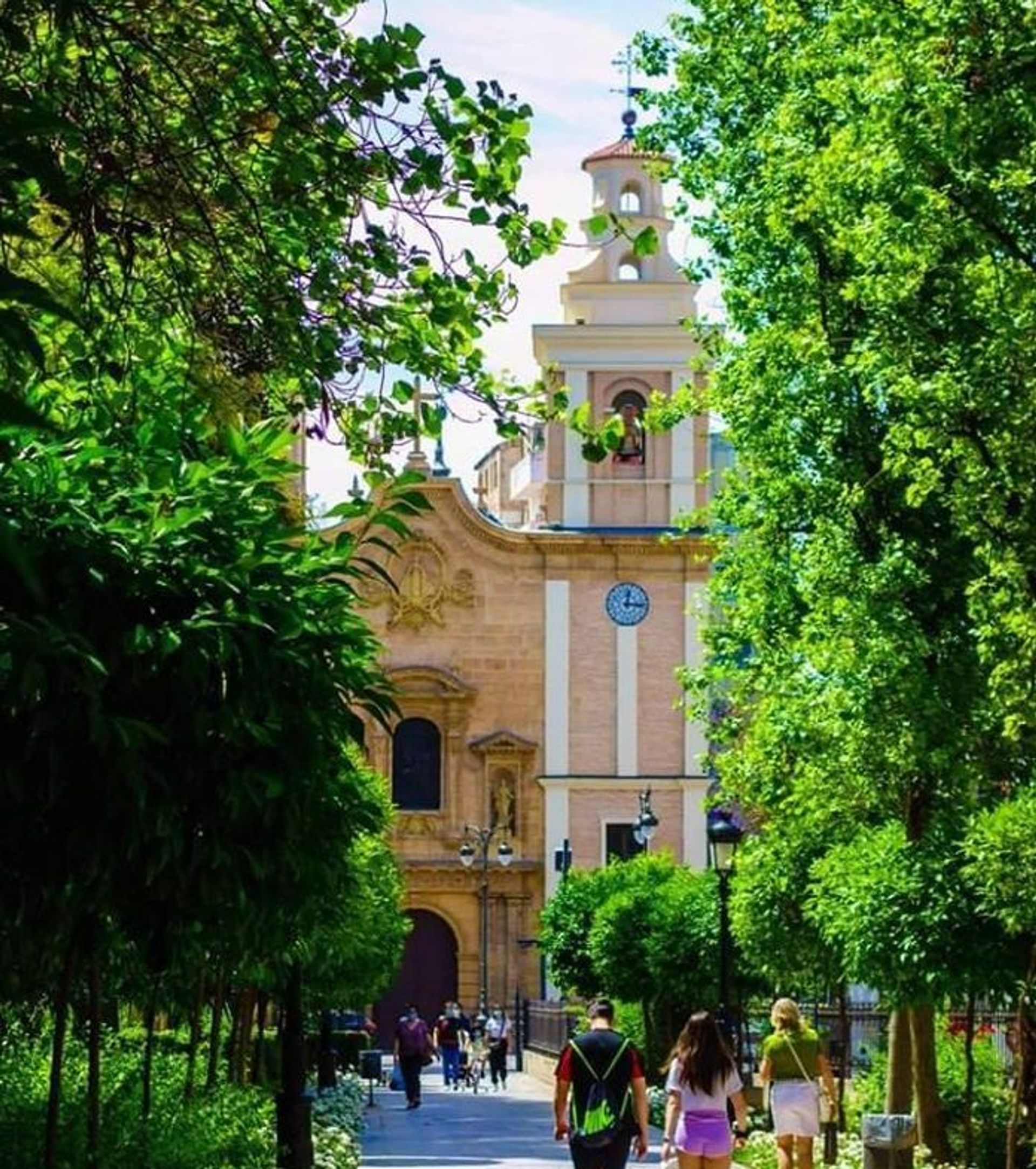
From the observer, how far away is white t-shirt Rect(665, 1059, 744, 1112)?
15.5 m

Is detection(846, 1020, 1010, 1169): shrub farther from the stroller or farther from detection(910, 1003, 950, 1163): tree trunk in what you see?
the stroller

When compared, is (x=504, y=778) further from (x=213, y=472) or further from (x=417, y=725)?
(x=213, y=472)

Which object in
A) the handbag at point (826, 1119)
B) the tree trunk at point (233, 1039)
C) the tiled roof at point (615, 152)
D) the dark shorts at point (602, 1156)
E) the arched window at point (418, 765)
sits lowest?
the dark shorts at point (602, 1156)

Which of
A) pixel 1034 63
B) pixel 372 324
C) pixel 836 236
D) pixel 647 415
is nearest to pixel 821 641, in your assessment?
pixel 647 415

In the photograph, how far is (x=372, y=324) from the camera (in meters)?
11.4

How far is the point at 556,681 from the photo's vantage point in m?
68.4

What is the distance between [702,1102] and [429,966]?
2066 inches

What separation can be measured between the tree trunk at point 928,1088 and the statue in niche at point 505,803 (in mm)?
44206

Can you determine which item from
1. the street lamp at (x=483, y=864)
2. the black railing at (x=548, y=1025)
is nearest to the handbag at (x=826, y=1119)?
the black railing at (x=548, y=1025)

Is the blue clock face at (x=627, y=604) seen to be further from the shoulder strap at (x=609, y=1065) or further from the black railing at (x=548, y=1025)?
the shoulder strap at (x=609, y=1065)

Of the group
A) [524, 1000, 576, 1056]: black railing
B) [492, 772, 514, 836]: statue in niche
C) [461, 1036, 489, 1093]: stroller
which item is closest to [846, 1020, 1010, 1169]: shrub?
[524, 1000, 576, 1056]: black railing

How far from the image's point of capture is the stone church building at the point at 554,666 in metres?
67.6

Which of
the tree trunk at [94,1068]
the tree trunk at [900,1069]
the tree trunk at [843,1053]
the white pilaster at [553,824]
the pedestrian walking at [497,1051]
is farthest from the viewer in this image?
the white pilaster at [553,824]

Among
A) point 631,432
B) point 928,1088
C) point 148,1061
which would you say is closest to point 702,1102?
point 148,1061
